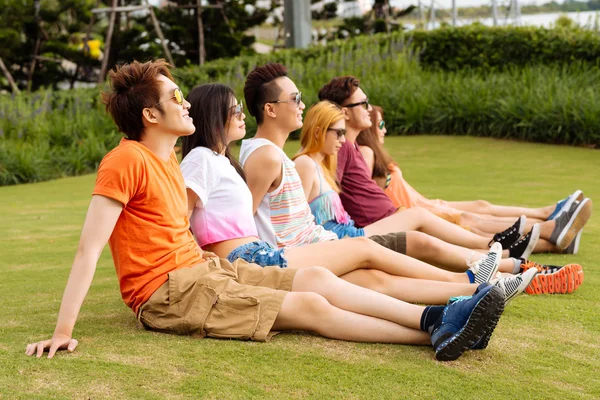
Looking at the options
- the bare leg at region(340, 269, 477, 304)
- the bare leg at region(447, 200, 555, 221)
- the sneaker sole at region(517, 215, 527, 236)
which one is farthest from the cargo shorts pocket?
the bare leg at region(447, 200, 555, 221)

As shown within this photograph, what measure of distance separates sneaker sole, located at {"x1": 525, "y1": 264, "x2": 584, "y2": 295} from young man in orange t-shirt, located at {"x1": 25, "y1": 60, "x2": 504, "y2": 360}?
3.62ft

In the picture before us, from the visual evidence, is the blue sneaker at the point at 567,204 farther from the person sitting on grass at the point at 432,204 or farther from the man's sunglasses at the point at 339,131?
the man's sunglasses at the point at 339,131

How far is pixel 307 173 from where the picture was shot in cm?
466

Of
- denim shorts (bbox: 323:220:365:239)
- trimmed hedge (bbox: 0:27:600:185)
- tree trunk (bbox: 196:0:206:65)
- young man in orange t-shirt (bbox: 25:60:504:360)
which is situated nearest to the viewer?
young man in orange t-shirt (bbox: 25:60:504:360)

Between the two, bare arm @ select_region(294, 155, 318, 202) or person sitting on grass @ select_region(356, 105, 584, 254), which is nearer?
bare arm @ select_region(294, 155, 318, 202)

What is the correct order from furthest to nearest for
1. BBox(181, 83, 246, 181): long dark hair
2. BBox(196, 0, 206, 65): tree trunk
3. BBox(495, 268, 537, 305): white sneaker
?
BBox(196, 0, 206, 65): tree trunk → BBox(181, 83, 246, 181): long dark hair → BBox(495, 268, 537, 305): white sneaker

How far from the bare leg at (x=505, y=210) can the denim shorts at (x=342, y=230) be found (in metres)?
1.57

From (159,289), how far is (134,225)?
9.7 inches

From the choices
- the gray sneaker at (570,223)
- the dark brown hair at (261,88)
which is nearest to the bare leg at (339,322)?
the dark brown hair at (261,88)

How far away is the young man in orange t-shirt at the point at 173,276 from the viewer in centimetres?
310

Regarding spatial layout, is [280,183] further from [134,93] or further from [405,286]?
[134,93]

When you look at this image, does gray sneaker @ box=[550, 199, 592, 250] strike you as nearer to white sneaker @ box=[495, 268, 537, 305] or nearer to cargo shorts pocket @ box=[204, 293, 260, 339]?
white sneaker @ box=[495, 268, 537, 305]

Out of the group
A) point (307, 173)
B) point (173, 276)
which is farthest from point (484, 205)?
point (173, 276)

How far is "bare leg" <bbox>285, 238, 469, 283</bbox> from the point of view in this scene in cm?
372
